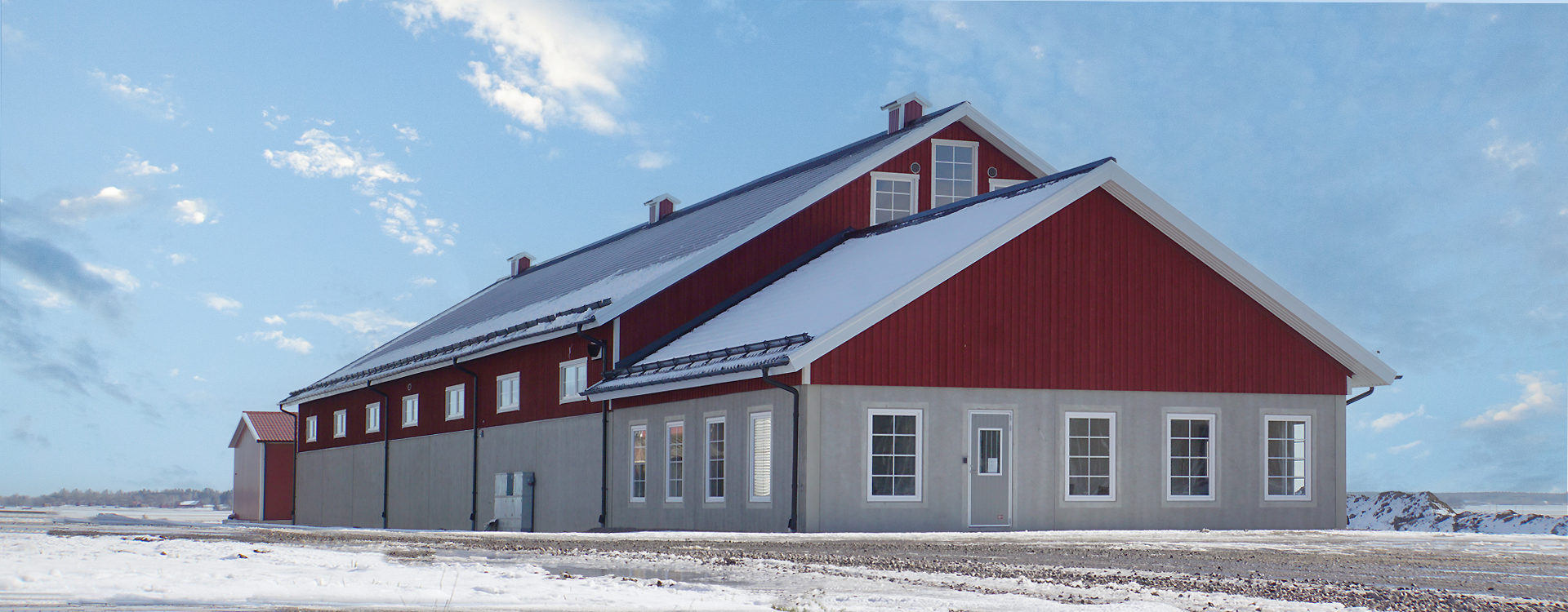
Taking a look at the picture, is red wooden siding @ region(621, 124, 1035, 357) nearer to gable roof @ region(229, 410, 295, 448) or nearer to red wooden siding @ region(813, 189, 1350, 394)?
red wooden siding @ region(813, 189, 1350, 394)

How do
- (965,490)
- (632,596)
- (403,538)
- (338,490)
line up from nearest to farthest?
(632,596), (403,538), (965,490), (338,490)

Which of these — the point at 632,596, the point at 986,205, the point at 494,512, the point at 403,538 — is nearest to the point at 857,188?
the point at 986,205

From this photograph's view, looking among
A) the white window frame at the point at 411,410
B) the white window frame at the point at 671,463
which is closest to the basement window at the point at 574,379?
the white window frame at the point at 671,463

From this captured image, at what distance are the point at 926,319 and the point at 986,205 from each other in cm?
456

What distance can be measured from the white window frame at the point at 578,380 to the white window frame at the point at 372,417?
45.5ft

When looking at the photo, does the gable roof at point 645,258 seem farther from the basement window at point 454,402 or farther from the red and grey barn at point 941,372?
the basement window at point 454,402

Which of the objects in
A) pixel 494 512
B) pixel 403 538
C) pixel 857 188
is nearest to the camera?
pixel 403 538

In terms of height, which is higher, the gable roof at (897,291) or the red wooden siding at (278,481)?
the gable roof at (897,291)

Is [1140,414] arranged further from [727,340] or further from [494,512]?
[494,512]

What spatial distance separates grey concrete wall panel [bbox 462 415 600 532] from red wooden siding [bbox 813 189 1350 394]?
812cm

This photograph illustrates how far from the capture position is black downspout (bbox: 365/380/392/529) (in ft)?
136

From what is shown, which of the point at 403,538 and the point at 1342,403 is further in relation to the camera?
the point at 1342,403

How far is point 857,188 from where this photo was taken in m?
31.6

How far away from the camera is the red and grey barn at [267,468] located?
2290 inches
